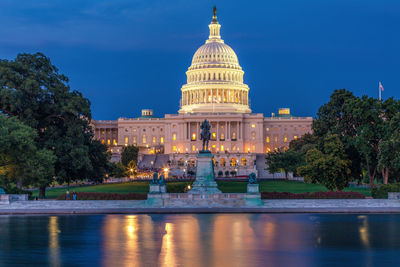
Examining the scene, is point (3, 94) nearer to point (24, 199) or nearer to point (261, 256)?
point (24, 199)

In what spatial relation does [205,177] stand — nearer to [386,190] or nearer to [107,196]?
[107,196]

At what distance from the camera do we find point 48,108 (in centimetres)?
5666

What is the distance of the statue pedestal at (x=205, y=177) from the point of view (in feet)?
153

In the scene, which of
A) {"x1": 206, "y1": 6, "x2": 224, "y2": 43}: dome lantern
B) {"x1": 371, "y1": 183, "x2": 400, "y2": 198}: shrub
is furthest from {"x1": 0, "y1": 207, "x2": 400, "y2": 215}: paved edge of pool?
{"x1": 206, "y1": 6, "x2": 224, "y2": 43}: dome lantern

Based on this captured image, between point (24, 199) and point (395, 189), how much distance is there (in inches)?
1073

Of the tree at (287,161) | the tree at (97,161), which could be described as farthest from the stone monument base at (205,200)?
the tree at (287,161)

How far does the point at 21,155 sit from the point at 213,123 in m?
115

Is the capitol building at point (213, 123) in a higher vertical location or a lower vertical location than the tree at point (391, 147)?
higher

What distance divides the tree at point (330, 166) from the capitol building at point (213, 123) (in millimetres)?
95956

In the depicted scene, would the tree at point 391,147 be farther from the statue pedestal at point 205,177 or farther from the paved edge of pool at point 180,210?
the statue pedestal at point 205,177

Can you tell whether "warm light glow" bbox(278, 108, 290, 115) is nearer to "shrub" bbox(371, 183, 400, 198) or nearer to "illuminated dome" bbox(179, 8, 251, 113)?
"illuminated dome" bbox(179, 8, 251, 113)

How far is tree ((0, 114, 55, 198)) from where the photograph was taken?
4768cm

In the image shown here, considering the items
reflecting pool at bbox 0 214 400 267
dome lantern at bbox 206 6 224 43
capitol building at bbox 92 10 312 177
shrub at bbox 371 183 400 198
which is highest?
dome lantern at bbox 206 6 224 43

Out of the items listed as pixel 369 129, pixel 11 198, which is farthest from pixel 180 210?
pixel 369 129
